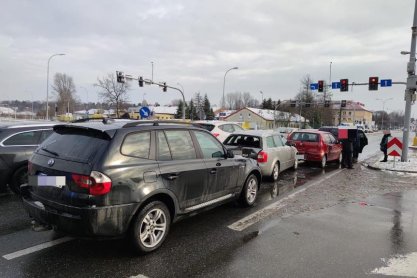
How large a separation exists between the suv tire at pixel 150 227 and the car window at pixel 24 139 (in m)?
4.35

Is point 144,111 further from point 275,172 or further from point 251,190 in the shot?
point 251,190

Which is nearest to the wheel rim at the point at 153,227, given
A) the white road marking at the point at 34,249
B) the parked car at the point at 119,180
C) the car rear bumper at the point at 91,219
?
the parked car at the point at 119,180

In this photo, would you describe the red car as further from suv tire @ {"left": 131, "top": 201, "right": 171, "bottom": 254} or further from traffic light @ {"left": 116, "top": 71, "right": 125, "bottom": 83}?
traffic light @ {"left": 116, "top": 71, "right": 125, "bottom": 83}

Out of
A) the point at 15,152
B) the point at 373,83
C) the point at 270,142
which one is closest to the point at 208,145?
the point at 15,152

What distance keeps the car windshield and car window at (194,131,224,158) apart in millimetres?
4037

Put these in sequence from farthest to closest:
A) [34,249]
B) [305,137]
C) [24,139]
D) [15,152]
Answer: [305,137], [24,139], [15,152], [34,249]

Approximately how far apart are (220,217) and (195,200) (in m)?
1.17

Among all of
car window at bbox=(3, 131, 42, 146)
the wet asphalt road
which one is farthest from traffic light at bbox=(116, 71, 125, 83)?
the wet asphalt road

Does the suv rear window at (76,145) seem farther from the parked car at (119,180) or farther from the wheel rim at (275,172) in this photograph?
the wheel rim at (275,172)

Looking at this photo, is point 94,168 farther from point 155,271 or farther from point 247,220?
point 247,220

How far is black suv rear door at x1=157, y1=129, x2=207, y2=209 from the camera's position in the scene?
4789 mm

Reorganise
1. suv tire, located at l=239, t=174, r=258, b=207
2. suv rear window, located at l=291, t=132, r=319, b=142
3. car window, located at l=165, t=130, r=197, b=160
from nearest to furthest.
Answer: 1. car window, located at l=165, t=130, r=197, b=160
2. suv tire, located at l=239, t=174, r=258, b=207
3. suv rear window, located at l=291, t=132, r=319, b=142

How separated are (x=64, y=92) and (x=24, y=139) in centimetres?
10365

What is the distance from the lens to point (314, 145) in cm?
1374
